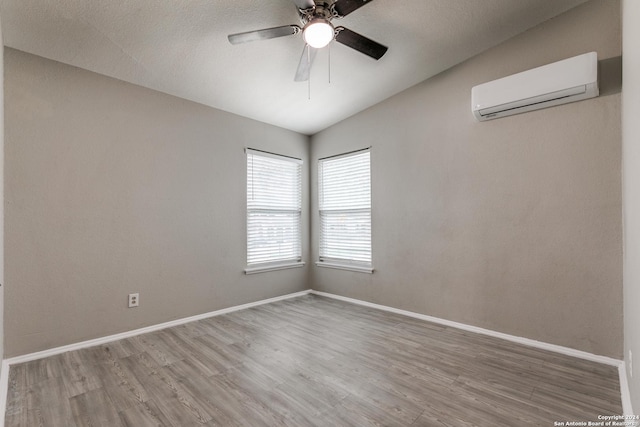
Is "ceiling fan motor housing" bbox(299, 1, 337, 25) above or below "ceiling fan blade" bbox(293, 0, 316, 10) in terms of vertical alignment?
above

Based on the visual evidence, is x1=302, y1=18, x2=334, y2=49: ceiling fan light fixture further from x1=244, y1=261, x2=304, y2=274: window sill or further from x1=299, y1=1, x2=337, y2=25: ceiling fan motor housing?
x1=244, y1=261, x2=304, y2=274: window sill

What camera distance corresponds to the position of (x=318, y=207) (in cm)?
470

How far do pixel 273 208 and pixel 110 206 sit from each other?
1929 millimetres

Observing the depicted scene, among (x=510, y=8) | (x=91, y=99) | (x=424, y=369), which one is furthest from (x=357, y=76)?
(x=424, y=369)

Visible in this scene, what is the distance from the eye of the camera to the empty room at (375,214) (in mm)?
2018

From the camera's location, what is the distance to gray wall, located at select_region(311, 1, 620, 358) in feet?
7.99

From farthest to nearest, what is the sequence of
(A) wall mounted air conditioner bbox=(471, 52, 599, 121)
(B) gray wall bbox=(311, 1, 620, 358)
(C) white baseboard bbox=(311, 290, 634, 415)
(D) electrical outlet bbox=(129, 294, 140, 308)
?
(D) electrical outlet bbox=(129, 294, 140, 308) → (B) gray wall bbox=(311, 1, 620, 358) → (A) wall mounted air conditioner bbox=(471, 52, 599, 121) → (C) white baseboard bbox=(311, 290, 634, 415)

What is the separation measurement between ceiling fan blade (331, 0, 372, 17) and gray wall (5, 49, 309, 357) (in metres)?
2.17

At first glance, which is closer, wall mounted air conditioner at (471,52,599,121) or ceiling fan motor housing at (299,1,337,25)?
ceiling fan motor housing at (299,1,337,25)

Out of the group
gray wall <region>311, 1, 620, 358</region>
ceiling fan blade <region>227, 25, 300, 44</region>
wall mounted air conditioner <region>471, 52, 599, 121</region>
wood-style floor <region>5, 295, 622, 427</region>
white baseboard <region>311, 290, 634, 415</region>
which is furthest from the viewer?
gray wall <region>311, 1, 620, 358</region>

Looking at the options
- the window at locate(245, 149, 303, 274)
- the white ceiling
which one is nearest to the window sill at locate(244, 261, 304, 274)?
the window at locate(245, 149, 303, 274)

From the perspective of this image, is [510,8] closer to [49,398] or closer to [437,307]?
[437,307]

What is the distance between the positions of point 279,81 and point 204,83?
2.55ft

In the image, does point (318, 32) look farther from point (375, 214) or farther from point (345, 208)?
point (345, 208)
